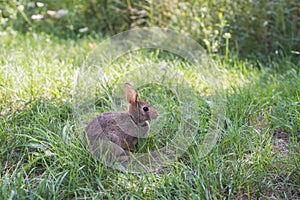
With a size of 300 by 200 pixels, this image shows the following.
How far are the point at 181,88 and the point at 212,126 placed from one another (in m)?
0.55

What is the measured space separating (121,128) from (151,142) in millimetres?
253

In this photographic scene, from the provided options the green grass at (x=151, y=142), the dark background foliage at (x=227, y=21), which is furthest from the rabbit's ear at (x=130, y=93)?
the dark background foliage at (x=227, y=21)

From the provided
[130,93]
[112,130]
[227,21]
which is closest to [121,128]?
[112,130]

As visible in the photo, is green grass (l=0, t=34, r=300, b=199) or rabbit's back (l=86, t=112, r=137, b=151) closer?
green grass (l=0, t=34, r=300, b=199)

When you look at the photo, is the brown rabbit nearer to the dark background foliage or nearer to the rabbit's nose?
the rabbit's nose

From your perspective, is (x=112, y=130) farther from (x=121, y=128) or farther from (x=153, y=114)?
(x=153, y=114)

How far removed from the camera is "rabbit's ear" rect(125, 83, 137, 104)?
259 cm

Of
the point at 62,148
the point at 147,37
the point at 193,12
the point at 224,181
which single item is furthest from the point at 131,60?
the point at 224,181

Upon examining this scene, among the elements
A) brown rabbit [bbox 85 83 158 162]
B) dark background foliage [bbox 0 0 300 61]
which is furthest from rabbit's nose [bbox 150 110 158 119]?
dark background foliage [bbox 0 0 300 61]

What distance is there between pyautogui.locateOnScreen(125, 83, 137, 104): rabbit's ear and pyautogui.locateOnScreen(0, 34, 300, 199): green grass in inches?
12.5

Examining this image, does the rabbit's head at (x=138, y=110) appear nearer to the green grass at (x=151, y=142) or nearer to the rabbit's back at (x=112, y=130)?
the rabbit's back at (x=112, y=130)

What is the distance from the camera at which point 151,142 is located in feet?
9.13

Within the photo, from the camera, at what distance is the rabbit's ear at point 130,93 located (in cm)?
259

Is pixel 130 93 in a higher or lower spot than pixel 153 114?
higher
